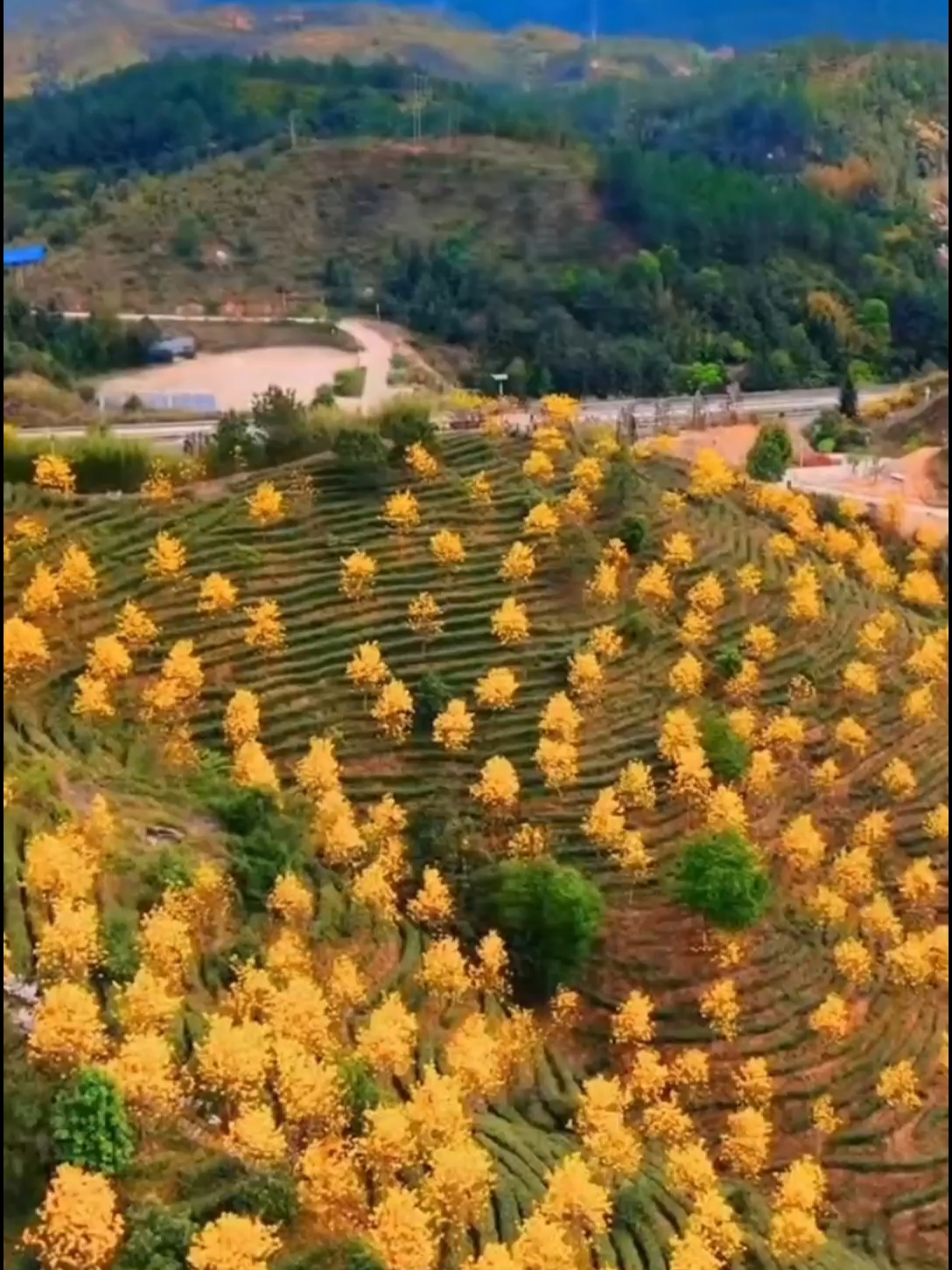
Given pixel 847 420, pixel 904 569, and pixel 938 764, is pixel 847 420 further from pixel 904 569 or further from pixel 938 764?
pixel 938 764

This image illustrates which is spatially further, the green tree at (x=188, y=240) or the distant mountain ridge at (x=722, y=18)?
the green tree at (x=188, y=240)

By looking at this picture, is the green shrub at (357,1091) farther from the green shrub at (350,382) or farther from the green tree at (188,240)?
the green tree at (188,240)

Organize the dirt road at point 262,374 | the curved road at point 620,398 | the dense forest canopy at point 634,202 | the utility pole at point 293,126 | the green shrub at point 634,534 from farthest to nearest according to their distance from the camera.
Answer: the utility pole at point 293,126 < the dense forest canopy at point 634,202 < the curved road at point 620,398 < the dirt road at point 262,374 < the green shrub at point 634,534

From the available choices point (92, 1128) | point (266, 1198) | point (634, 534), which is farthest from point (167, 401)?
point (266, 1198)

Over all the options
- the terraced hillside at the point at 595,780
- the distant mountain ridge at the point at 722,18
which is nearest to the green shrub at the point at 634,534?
the terraced hillside at the point at 595,780

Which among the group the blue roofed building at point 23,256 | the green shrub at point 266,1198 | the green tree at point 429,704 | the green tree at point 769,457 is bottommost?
the green shrub at point 266,1198

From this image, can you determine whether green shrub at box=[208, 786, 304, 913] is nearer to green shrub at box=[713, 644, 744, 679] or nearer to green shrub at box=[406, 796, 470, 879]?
green shrub at box=[406, 796, 470, 879]

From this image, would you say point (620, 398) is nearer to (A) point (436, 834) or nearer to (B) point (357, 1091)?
(A) point (436, 834)

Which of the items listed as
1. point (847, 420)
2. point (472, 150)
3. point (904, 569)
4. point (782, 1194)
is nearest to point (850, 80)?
point (472, 150)
